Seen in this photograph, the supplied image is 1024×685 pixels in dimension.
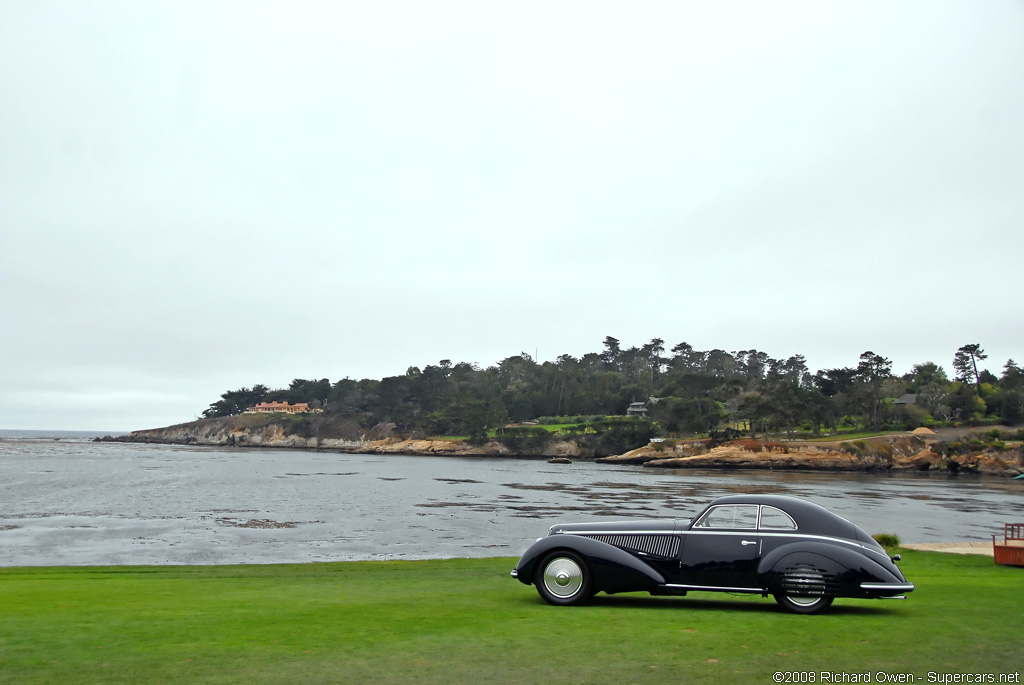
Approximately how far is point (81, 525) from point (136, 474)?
49883 mm

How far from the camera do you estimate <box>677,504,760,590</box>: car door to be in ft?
35.8

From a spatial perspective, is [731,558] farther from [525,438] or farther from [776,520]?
[525,438]

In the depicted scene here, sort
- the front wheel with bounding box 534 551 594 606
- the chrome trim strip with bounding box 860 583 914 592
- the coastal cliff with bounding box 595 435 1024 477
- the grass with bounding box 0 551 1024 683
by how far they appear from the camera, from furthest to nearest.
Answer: the coastal cliff with bounding box 595 435 1024 477 < the front wheel with bounding box 534 551 594 606 < the chrome trim strip with bounding box 860 583 914 592 < the grass with bounding box 0 551 1024 683

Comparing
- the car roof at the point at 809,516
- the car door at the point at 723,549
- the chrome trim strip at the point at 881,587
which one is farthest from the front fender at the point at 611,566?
the chrome trim strip at the point at 881,587

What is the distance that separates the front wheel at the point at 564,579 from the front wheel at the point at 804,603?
114 inches

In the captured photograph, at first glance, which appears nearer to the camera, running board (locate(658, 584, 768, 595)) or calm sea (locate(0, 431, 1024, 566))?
running board (locate(658, 584, 768, 595))

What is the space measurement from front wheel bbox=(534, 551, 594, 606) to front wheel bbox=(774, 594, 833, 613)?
2.89 m

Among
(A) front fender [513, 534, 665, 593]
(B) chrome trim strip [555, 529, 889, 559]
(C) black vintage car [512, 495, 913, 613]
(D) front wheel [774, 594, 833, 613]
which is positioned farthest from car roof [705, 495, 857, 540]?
(A) front fender [513, 534, 665, 593]

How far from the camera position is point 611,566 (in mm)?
11320

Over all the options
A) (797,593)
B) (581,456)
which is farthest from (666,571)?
(581,456)

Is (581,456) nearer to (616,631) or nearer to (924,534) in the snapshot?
(924,534)

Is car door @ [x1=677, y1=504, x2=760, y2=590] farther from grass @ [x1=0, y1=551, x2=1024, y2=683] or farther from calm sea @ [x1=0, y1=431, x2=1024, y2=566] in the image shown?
calm sea @ [x1=0, y1=431, x2=1024, y2=566]

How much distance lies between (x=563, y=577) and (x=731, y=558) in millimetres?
2629

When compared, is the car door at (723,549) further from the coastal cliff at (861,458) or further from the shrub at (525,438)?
the shrub at (525,438)
